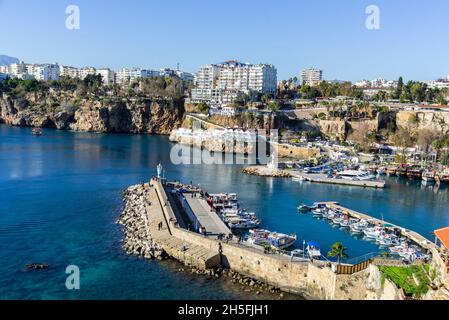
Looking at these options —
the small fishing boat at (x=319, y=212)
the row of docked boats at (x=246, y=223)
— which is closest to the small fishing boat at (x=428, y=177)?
the small fishing boat at (x=319, y=212)

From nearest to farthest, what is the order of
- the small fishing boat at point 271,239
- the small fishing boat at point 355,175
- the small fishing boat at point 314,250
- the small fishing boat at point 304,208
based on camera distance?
the small fishing boat at point 314,250, the small fishing boat at point 271,239, the small fishing boat at point 304,208, the small fishing boat at point 355,175

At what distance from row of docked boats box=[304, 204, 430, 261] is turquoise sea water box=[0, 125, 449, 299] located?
0.83 meters

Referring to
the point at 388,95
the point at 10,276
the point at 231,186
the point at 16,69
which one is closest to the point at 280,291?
the point at 10,276

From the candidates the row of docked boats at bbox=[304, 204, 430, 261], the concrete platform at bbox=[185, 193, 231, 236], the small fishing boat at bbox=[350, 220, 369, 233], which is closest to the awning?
the row of docked boats at bbox=[304, 204, 430, 261]

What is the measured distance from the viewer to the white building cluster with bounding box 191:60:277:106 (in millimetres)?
85169

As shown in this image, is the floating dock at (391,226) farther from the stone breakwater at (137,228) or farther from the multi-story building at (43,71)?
the multi-story building at (43,71)

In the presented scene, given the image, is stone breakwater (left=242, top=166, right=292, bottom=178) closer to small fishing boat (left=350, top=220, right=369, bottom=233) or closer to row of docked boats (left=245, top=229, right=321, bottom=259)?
small fishing boat (left=350, top=220, right=369, bottom=233)

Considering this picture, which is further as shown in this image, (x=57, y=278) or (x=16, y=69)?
(x=16, y=69)

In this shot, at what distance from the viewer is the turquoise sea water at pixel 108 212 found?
52.7 feet

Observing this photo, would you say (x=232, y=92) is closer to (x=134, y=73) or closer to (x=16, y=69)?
(x=134, y=73)

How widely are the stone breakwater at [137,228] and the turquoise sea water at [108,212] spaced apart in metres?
0.51

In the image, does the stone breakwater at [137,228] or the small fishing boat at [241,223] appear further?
the small fishing boat at [241,223]
